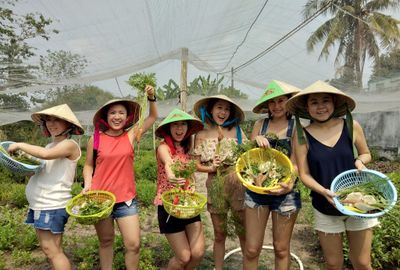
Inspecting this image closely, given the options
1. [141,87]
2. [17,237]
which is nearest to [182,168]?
[141,87]

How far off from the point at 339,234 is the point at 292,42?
5.52 metres

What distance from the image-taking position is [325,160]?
7.54 feet

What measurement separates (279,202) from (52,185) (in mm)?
1769

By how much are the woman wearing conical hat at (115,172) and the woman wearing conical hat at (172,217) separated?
225 millimetres

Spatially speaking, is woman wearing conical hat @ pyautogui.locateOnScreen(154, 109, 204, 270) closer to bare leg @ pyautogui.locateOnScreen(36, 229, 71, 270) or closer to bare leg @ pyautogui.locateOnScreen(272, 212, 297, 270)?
bare leg @ pyautogui.locateOnScreen(272, 212, 297, 270)

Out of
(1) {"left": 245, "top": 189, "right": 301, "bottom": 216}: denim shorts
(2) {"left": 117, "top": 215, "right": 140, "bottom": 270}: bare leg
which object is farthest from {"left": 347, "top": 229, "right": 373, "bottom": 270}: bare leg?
(2) {"left": 117, "top": 215, "right": 140, "bottom": 270}: bare leg

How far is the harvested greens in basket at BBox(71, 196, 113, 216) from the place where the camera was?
2418 millimetres

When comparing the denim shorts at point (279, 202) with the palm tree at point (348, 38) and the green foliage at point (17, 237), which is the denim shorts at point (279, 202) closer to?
the green foliage at point (17, 237)

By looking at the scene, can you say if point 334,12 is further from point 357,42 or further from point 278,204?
point 278,204

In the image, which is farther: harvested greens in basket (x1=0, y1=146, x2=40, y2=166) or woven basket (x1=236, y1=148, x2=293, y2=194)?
harvested greens in basket (x1=0, y1=146, x2=40, y2=166)

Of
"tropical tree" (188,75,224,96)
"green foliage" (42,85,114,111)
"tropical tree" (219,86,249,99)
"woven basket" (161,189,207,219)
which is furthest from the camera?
"tropical tree" (219,86,249,99)

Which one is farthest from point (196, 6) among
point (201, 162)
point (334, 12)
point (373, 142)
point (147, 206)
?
point (373, 142)

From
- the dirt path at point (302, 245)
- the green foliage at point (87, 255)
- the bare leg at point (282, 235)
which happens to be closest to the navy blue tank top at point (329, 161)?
the bare leg at point (282, 235)

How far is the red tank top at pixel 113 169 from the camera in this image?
2.62 meters
